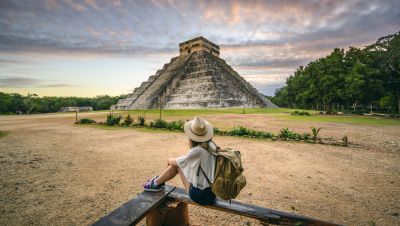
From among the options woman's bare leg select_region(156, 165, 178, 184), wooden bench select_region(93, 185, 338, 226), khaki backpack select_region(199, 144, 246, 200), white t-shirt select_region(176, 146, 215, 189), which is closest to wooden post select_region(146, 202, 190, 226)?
wooden bench select_region(93, 185, 338, 226)

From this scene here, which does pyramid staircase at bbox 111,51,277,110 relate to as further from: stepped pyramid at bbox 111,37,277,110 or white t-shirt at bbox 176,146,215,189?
white t-shirt at bbox 176,146,215,189

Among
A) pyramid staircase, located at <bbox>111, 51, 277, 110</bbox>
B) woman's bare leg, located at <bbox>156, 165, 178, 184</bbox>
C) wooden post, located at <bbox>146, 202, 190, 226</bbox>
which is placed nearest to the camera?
woman's bare leg, located at <bbox>156, 165, 178, 184</bbox>

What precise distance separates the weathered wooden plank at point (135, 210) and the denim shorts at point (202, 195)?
18.6 inches

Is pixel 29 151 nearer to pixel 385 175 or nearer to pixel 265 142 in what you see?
pixel 265 142

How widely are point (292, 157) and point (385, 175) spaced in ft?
7.69

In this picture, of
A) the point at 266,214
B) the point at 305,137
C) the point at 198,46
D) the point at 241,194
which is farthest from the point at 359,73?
the point at 198,46

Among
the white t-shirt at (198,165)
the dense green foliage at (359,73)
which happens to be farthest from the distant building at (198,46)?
the white t-shirt at (198,165)

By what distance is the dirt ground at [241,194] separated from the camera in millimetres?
3830

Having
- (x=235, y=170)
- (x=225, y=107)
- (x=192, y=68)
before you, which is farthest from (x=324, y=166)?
(x=192, y=68)

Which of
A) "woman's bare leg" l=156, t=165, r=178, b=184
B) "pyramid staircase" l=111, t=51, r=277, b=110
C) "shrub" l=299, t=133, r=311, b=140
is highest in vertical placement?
"pyramid staircase" l=111, t=51, r=277, b=110

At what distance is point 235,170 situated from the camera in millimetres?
2605

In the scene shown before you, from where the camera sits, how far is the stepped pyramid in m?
40.5

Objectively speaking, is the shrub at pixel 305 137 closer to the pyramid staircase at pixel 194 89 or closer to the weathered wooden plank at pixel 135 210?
the weathered wooden plank at pixel 135 210

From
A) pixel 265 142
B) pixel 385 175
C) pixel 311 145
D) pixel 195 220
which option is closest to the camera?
pixel 195 220
